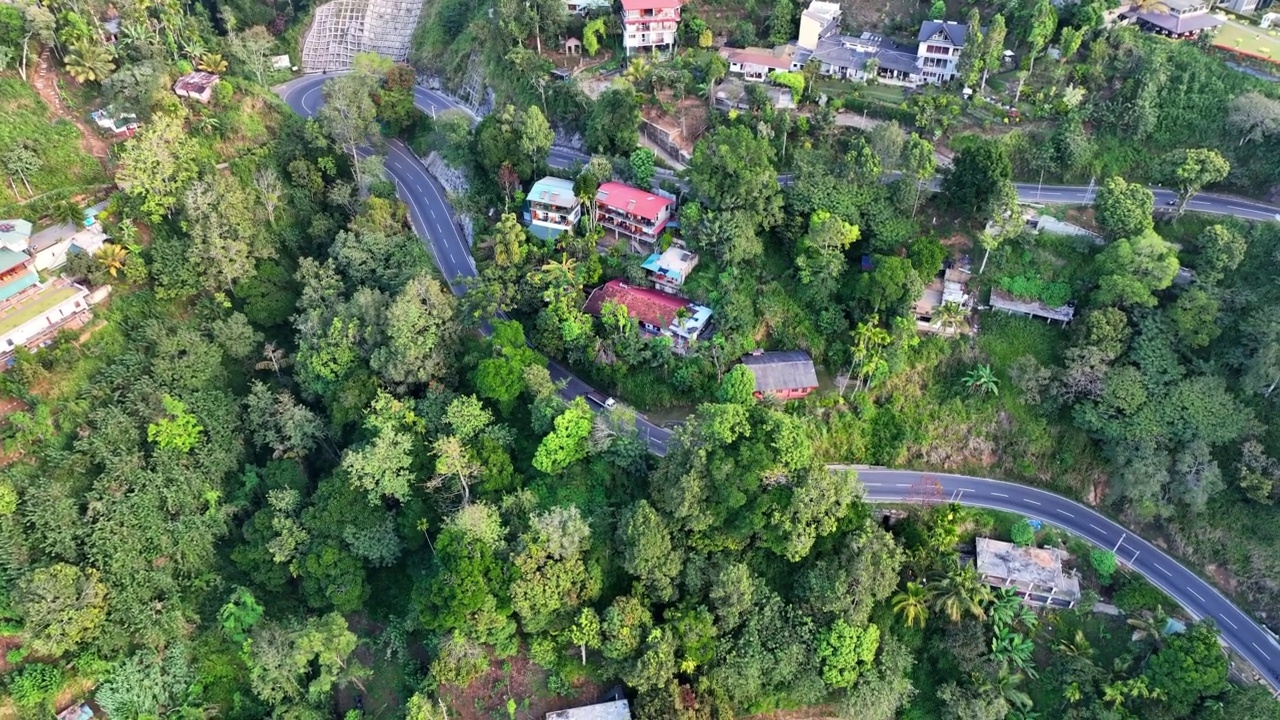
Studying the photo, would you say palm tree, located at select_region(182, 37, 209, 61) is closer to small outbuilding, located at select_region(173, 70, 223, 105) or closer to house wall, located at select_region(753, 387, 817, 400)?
small outbuilding, located at select_region(173, 70, 223, 105)

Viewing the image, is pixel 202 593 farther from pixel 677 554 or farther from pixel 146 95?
pixel 146 95

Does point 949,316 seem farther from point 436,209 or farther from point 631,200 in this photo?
point 436,209

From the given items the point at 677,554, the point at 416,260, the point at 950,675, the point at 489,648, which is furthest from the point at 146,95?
the point at 950,675

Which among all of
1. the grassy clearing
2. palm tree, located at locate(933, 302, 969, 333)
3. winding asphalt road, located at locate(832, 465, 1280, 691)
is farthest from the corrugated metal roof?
the grassy clearing

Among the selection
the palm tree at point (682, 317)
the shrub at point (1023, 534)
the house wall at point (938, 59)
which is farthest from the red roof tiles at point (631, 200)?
the shrub at point (1023, 534)

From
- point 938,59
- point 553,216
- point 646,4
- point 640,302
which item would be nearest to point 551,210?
point 553,216
